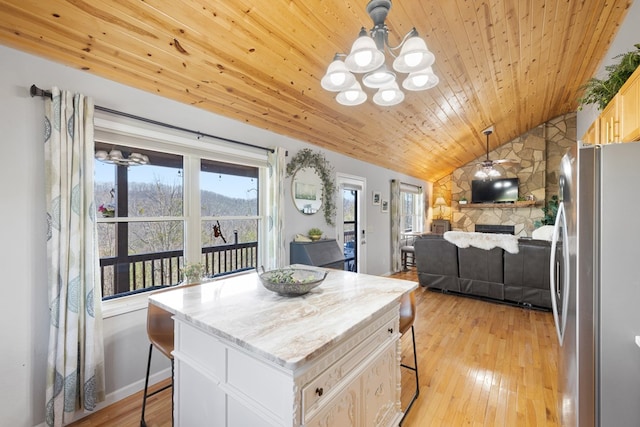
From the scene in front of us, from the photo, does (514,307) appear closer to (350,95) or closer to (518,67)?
(518,67)

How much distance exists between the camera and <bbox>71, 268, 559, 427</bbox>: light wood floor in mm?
1884

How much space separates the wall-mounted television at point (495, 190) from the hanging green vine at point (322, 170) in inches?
215

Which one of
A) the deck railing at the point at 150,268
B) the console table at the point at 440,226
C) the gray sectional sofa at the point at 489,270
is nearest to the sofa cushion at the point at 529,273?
the gray sectional sofa at the point at 489,270

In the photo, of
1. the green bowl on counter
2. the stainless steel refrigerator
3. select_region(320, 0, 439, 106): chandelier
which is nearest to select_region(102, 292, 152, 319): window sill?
the green bowl on counter

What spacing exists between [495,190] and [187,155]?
7.82 metres

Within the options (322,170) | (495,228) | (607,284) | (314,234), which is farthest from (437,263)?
(495,228)

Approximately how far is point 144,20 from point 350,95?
50.9 inches

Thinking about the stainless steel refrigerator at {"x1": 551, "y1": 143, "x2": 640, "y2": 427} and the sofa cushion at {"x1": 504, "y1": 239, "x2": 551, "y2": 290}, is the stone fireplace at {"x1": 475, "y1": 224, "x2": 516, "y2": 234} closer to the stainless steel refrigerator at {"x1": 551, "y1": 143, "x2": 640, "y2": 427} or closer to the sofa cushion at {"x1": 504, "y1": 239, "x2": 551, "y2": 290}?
the sofa cushion at {"x1": 504, "y1": 239, "x2": 551, "y2": 290}

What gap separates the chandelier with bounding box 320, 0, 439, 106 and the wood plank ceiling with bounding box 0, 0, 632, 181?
0.65 meters

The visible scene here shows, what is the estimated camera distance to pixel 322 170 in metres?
Result: 3.96

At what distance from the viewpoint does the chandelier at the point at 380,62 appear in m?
1.32

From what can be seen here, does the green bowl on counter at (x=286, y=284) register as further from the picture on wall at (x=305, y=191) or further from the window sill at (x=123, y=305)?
the picture on wall at (x=305, y=191)

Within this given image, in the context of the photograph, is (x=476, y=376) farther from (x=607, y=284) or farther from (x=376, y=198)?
(x=376, y=198)

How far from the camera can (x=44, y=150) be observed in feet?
5.62
